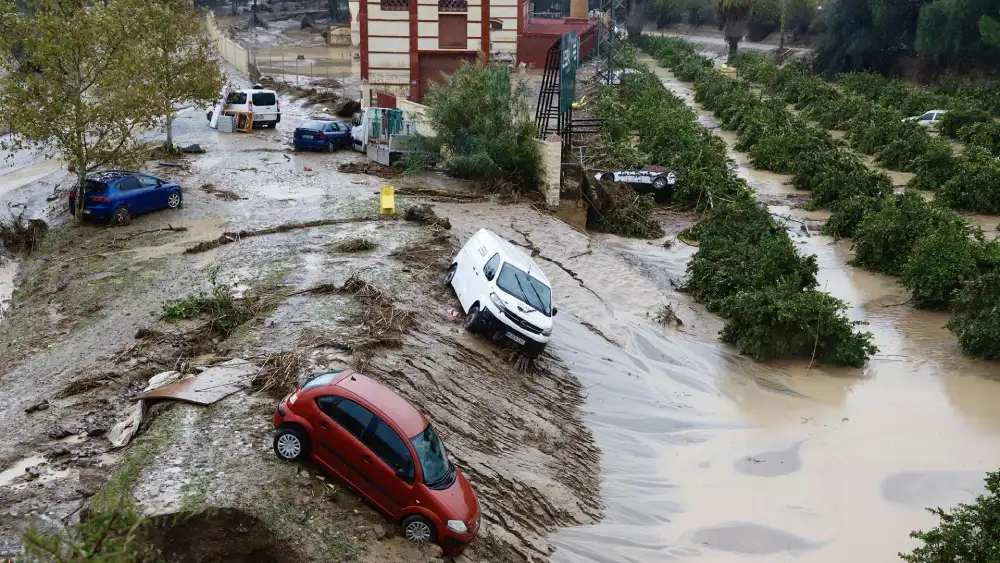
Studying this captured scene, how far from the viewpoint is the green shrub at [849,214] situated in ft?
102

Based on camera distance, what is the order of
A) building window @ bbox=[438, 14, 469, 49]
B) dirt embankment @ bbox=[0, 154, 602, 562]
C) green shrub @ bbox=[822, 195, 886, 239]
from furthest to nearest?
building window @ bbox=[438, 14, 469, 49], green shrub @ bbox=[822, 195, 886, 239], dirt embankment @ bbox=[0, 154, 602, 562]

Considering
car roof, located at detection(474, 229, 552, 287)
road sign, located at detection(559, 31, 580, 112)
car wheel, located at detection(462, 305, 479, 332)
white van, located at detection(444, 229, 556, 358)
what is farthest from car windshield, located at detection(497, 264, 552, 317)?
road sign, located at detection(559, 31, 580, 112)

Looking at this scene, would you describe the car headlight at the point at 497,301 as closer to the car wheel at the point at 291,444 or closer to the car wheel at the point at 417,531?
the car wheel at the point at 291,444

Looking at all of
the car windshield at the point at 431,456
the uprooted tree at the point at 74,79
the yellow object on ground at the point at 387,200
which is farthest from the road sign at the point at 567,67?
the car windshield at the point at 431,456

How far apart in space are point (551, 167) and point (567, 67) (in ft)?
12.9

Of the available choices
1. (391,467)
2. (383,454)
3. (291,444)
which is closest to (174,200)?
(291,444)

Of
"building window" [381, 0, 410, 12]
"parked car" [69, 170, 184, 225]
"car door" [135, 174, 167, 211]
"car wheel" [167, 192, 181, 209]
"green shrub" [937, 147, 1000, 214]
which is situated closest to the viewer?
"parked car" [69, 170, 184, 225]

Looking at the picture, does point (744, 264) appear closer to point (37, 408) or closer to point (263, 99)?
point (37, 408)

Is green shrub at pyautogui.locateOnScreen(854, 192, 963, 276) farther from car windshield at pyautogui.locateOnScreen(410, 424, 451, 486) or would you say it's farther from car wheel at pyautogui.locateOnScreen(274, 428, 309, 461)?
car wheel at pyautogui.locateOnScreen(274, 428, 309, 461)

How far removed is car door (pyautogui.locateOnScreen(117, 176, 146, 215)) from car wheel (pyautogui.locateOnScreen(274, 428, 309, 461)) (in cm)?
1559

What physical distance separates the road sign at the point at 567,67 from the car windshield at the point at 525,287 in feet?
44.2

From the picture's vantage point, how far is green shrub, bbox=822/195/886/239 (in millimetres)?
30969

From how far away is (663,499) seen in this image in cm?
1434

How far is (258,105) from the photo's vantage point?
39562 millimetres
